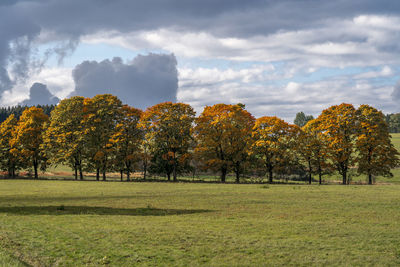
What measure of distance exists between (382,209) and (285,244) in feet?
56.0

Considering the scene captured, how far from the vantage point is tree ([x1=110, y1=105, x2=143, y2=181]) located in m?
81.9

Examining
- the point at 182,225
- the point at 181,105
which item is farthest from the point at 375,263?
the point at 181,105

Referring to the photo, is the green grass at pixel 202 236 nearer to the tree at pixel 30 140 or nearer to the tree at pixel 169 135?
the tree at pixel 169 135

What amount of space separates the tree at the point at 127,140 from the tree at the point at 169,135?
310cm

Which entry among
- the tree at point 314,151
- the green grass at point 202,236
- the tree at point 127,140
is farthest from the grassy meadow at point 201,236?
the tree at point 127,140

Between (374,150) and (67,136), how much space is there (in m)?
60.9

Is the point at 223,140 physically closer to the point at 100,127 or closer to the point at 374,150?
the point at 100,127

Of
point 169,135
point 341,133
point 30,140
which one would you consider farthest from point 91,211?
point 30,140

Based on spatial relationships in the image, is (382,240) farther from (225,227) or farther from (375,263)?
(225,227)

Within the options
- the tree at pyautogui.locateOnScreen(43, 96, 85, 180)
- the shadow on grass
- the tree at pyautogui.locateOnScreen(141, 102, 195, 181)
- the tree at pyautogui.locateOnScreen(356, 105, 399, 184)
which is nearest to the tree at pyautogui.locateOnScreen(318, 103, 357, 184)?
the tree at pyautogui.locateOnScreen(356, 105, 399, 184)

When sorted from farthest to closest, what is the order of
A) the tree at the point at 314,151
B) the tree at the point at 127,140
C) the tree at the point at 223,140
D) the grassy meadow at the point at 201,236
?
the tree at the point at 127,140, the tree at the point at 223,140, the tree at the point at 314,151, the grassy meadow at the point at 201,236

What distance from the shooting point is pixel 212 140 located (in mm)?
80625

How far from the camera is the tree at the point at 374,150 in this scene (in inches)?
2923

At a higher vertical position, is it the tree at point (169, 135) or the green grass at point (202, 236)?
the tree at point (169, 135)
